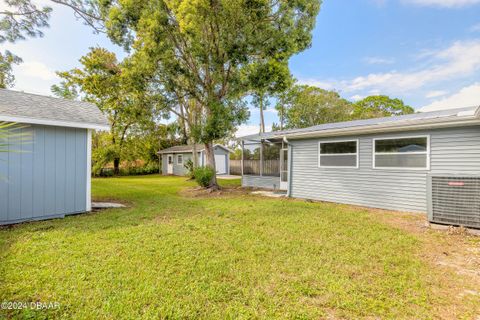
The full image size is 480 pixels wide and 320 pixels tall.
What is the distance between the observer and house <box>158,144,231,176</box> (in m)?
20.9

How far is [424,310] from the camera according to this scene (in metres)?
2.34

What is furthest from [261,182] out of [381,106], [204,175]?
[381,106]

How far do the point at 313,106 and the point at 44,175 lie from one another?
24217 millimetres

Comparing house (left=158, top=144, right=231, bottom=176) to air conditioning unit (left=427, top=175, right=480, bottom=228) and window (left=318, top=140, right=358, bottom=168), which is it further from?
air conditioning unit (left=427, top=175, right=480, bottom=228)

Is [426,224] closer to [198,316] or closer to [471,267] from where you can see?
[471,267]

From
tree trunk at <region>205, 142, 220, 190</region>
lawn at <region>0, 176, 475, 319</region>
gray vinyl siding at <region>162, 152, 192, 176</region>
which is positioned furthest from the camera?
gray vinyl siding at <region>162, 152, 192, 176</region>

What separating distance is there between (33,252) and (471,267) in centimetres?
650

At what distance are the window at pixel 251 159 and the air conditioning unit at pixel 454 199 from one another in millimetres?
7857

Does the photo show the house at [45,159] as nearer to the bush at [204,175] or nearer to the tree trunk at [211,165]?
the bush at [204,175]

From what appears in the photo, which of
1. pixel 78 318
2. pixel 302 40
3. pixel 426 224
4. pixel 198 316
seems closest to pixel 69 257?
pixel 78 318

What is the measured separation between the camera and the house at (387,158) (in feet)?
18.8

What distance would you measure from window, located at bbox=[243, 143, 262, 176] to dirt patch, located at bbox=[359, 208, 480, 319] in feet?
23.2

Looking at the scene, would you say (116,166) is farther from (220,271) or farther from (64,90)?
(220,271)

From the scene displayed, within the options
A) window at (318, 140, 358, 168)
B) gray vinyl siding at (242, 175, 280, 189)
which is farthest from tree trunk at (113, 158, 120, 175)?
Result: window at (318, 140, 358, 168)
